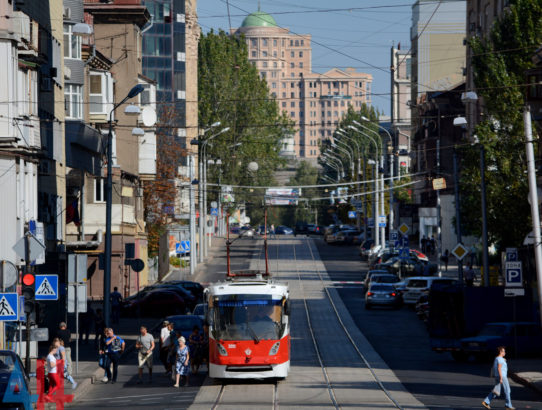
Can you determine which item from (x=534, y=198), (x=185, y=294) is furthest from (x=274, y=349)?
(x=185, y=294)

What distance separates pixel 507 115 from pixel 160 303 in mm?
17391

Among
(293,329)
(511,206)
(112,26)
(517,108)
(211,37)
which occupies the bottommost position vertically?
(293,329)

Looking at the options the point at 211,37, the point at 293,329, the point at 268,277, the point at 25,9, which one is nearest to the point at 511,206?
the point at 293,329

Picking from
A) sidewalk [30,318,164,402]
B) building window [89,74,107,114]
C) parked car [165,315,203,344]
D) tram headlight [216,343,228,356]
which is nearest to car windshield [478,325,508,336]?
parked car [165,315,203,344]

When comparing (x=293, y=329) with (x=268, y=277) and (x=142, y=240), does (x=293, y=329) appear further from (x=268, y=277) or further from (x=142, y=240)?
(x=142, y=240)

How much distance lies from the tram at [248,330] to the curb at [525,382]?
5.74 metres

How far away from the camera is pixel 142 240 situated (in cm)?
6694

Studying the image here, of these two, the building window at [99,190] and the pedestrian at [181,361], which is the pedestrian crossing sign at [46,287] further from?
the building window at [99,190]

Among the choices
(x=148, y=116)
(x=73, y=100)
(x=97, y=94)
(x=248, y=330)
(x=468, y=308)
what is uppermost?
(x=97, y=94)

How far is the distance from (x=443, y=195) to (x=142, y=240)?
112 ft

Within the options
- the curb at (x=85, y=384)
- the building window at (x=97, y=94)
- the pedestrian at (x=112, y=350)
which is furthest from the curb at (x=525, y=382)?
the building window at (x=97, y=94)

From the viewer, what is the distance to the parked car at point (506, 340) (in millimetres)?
34188

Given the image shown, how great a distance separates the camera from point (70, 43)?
48.7 m

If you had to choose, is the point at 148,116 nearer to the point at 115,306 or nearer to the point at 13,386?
the point at 115,306
